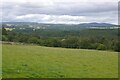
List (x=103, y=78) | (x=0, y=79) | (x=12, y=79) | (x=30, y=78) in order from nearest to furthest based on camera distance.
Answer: (x=0, y=79) → (x=12, y=79) → (x=30, y=78) → (x=103, y=78)

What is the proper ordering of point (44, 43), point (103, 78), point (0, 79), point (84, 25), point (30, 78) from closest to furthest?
point (0, 79) < point (30, 78) < point (103, 78) < point (44, 43) < point (84, 25)

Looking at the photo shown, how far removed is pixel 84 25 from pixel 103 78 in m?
140

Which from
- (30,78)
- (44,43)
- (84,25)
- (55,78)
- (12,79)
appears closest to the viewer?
(12,79)

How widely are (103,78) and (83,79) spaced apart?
1707 millimetres

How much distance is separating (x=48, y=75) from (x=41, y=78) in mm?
1248

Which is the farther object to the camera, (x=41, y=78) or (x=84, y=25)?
(x=84, y=25)

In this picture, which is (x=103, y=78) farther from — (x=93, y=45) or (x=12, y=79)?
(x=93, y=45)

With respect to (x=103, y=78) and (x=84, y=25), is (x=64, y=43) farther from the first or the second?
(x=84, y=25)

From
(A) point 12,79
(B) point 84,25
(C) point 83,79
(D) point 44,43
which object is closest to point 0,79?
(A) point 12,79

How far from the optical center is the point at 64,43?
6194 cm

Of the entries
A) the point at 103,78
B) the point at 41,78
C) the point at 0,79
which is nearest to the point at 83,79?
the point at 103,78

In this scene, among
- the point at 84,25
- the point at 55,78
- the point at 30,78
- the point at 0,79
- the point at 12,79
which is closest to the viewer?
the point at 0,79

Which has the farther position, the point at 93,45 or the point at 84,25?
the point at 84,25

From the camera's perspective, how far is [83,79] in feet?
52.5
